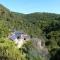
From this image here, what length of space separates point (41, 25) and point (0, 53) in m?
77.1

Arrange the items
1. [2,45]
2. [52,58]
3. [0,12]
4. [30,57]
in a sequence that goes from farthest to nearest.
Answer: [0,12], [52,58], [30,57], [2,45]

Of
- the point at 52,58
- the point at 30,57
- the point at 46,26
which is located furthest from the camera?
the point at 46,26

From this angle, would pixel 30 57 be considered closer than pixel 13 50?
No

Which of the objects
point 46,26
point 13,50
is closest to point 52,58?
point 13,50

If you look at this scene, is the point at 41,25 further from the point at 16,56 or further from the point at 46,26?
the point at 16,56

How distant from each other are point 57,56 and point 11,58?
11.1 m

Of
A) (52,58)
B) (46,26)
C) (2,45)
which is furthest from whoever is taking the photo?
(46,26)

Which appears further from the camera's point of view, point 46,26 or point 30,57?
point 46,26

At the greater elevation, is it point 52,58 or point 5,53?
point 5,53

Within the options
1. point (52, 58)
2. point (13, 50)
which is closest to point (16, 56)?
point (13, 50)

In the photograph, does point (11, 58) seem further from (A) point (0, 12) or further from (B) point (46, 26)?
(B) point (46, 26)

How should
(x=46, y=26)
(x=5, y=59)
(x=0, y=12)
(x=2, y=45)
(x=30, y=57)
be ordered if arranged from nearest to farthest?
1. (x=5, y=59)
2. (x=2, y=45)
3. (x=30, y=57)
4. (x=0, y=12)
5. (x=46, y=26)

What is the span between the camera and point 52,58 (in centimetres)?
2475

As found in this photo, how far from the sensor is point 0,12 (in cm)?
5975
